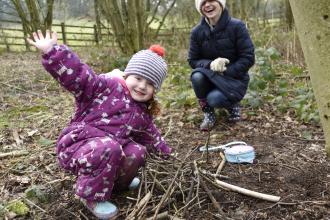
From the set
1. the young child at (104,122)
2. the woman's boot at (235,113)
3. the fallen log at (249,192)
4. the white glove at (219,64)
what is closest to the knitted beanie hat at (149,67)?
the young child at (104,122)

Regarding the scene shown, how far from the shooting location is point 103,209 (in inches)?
87.5

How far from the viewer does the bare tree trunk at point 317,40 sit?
5.97ft

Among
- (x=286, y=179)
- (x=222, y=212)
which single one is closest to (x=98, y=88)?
(x=222, y=212)

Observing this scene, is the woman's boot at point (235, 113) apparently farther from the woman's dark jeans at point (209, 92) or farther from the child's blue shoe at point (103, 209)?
the child's blue shoe at point (103, 209)

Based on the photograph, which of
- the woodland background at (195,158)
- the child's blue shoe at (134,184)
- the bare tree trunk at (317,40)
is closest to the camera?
the bare tree trunk at (317,40)

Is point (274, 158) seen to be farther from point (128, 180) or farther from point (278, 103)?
point (278, 103)

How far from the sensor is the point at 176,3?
12.5 metres

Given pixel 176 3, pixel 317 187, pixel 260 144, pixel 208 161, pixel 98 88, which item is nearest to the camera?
pixel 98 88

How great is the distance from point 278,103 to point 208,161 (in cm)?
189

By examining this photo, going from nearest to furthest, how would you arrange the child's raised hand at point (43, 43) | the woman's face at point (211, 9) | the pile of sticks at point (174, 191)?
1. the child's raised hand at point (43, 43)
2. the pile of sticks at point (174, 191)
3. the woman's face at point (211, 9)

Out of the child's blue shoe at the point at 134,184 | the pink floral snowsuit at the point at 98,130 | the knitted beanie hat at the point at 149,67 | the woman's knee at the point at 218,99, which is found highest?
the knitted beanie hat at the point at 149,67

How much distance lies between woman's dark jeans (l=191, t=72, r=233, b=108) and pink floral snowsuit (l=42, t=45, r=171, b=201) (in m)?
1.57

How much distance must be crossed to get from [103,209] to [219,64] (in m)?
2.08

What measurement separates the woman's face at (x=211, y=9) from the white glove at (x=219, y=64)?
1.35ft
